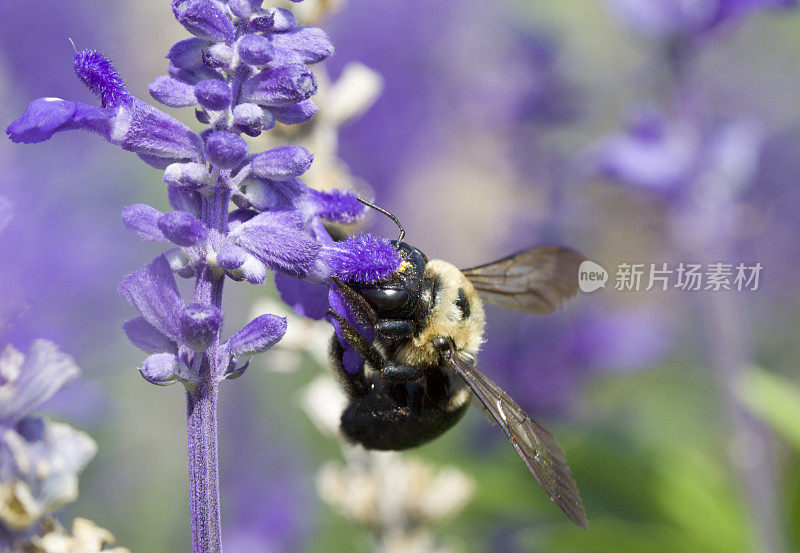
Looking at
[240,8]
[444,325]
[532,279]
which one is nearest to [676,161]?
[532,279]

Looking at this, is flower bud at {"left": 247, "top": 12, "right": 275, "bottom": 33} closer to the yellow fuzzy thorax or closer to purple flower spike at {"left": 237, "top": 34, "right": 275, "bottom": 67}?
purple flower spike at {"left": 237, "top": 34, "right": 275, "bottom": 67}

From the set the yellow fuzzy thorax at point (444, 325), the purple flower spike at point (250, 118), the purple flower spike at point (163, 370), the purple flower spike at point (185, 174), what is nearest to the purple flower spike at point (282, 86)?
the purple flower spike at point (250, 118)

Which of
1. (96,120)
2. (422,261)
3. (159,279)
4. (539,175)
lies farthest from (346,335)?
(539,175)

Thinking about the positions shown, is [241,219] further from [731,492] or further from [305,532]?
[305,532]

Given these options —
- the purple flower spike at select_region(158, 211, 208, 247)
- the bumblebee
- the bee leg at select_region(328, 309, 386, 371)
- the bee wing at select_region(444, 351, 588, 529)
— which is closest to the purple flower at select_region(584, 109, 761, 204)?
the bumblebee

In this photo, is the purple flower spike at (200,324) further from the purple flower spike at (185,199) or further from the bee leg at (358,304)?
the bee leg at (358,304)

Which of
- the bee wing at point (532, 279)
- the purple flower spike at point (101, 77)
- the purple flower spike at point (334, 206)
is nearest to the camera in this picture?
the purple flower spike at point (101, 77)
